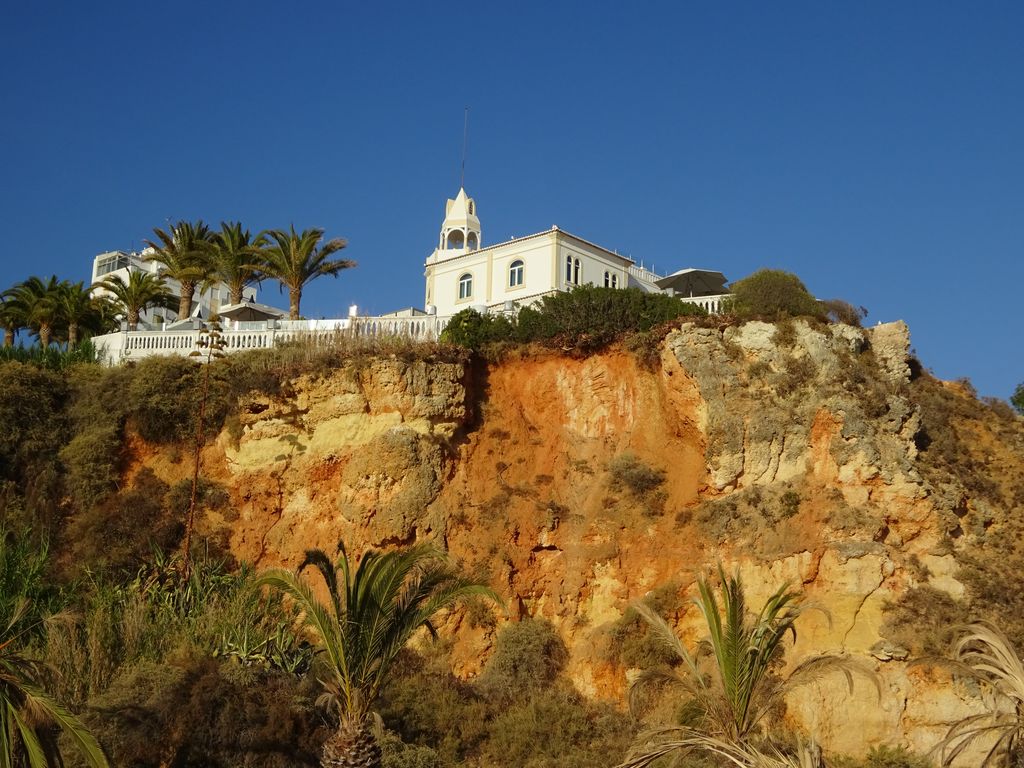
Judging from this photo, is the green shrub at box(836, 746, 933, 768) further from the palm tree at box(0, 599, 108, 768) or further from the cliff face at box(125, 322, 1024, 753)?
the palm tree at box(0, 599, 108, 768)

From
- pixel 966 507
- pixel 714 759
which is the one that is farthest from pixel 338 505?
pixel 966 507

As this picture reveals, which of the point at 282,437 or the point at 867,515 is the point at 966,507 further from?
the point at 282,437

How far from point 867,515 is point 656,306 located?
870 centimetres

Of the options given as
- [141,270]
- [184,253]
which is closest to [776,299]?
[184,253]

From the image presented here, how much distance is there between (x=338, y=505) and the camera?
96.1 ft

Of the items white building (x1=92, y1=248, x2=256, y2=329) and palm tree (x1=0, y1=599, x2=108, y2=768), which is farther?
white building (x1=92, y1=248, x2=256, y2=329)

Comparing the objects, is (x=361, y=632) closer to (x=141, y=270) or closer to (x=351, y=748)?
(x=351, y=748)

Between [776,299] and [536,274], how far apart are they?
10.5 m

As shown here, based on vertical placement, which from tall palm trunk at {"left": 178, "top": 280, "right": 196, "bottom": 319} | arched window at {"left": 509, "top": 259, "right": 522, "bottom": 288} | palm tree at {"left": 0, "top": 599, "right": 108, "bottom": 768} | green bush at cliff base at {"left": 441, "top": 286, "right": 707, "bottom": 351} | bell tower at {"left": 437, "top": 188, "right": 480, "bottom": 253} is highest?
bell tower at {"left": 437, "top": 188, "right": 480, "bottom": 253}

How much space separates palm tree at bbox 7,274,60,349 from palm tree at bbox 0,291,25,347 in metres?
0.03

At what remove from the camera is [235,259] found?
38.4 meters

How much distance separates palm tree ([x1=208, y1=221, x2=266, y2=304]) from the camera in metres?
38.4

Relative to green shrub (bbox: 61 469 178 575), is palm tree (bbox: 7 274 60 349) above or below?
above

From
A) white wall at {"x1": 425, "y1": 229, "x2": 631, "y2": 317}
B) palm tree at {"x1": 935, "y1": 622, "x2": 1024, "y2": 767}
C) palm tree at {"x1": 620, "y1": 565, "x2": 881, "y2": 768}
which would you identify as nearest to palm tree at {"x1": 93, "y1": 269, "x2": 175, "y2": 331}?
white wall at {"x1": 425, "y1": 229, "x2": 631, "y2": 317}
